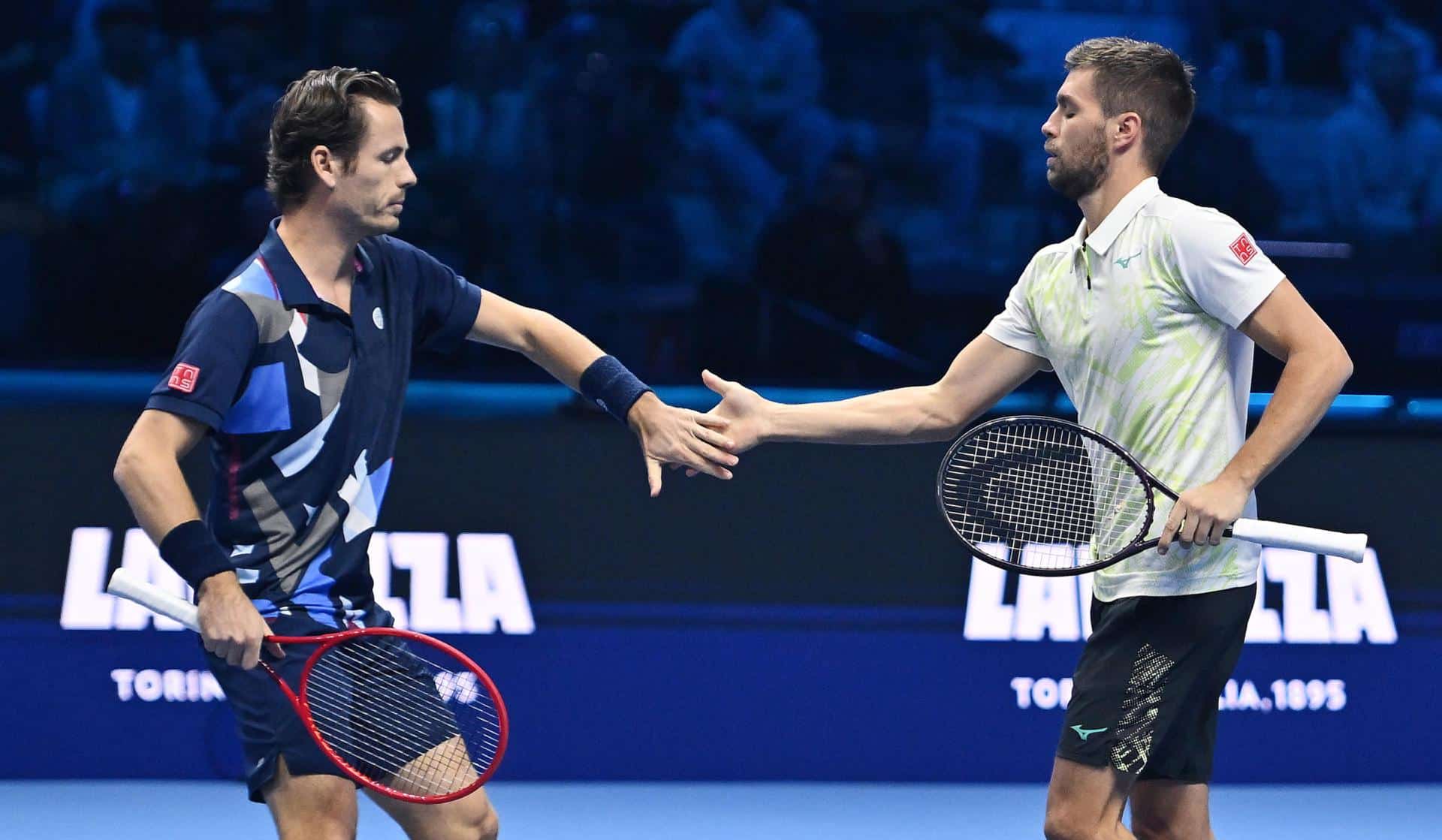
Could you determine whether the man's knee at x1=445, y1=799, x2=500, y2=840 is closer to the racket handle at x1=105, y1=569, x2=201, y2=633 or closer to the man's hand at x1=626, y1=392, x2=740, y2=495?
the racket handle at x1=105, y1=569, x2=201, y2=633

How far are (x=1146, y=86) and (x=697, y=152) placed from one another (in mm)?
2737

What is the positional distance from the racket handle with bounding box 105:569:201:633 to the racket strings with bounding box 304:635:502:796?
22 cm

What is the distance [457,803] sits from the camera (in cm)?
336

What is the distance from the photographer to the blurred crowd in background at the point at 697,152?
6035 mm

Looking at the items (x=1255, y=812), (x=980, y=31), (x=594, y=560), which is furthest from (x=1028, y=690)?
(x=980, y=31)

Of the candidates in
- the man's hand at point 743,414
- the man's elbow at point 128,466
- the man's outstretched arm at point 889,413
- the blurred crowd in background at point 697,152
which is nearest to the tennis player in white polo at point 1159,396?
the man's outstretched arm at point 889,413

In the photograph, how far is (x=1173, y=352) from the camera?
3.44m

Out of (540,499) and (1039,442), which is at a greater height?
(1039,442)

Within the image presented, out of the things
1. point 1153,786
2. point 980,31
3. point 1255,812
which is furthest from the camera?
point 980,31

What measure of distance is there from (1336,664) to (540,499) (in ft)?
7.79

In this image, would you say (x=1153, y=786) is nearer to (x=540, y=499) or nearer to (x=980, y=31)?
(x=540, y=499)

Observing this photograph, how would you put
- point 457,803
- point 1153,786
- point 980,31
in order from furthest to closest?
point 980,31 < point 1153,786 < point 457,803

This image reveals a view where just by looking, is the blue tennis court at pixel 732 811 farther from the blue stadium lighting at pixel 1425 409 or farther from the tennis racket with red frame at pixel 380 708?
the tennis racket with red frame at pixel 380 708

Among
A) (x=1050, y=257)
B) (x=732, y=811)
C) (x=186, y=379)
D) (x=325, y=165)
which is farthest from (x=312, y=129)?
(x=732, y=811)
